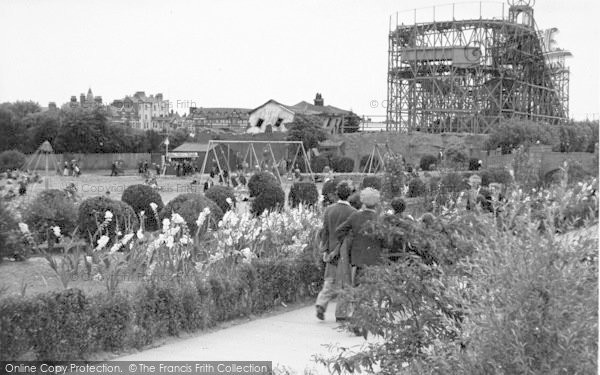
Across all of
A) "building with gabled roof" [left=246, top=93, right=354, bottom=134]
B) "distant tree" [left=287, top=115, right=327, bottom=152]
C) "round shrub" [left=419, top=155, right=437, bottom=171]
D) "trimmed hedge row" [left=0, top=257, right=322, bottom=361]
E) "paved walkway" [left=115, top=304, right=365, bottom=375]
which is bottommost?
"paved walkway" [left=115, top=304, right=365, bottom=375]

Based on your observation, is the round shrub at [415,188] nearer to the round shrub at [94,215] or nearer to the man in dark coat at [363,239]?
the round shrub at [94,215]

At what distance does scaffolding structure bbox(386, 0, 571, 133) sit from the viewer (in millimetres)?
55656

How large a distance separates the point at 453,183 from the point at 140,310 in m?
16.2

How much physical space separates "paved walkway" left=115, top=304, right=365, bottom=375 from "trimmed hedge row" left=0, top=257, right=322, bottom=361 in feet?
0.69

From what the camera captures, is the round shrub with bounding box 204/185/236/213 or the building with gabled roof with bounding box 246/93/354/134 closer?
the round shrub with bounding box 204/185/236/213

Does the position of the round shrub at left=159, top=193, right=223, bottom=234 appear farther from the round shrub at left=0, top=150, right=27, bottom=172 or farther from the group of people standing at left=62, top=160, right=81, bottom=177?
the group of people standing at left=62, top=160, right=81, bottom=177

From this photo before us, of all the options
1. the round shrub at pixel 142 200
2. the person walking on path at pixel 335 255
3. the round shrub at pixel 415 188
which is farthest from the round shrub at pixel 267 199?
the person walking on path at pixel 335 255

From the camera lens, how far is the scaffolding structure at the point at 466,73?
5566cm

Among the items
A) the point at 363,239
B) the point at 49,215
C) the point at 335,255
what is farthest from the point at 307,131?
the point at 363,239

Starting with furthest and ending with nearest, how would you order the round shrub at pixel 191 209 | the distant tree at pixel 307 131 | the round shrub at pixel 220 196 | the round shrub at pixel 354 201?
the distant tree at pixel 307 131 < the round shrub at pixel 220 196 < the round shrub at pixel 191 209 < the round shrub at pixel 354 201

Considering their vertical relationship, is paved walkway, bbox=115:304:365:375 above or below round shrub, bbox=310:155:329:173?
below

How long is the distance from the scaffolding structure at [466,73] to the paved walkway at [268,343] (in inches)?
1887

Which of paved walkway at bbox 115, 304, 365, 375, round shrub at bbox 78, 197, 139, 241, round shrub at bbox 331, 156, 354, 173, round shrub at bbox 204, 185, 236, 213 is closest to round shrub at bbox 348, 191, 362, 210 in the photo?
paved walkway at bbox 115, 304, 365, 375

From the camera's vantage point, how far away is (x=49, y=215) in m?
14.3
